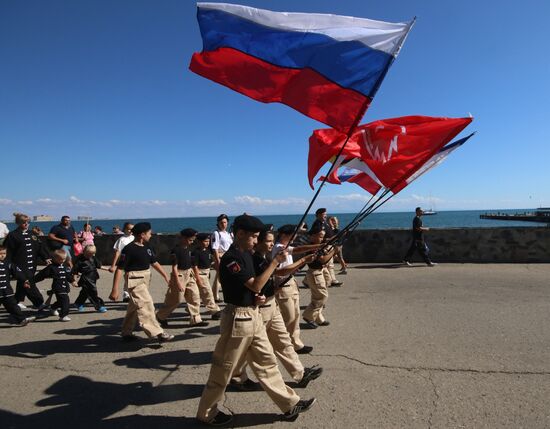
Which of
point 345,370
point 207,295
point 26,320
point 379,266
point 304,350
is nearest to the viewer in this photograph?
point 345,370

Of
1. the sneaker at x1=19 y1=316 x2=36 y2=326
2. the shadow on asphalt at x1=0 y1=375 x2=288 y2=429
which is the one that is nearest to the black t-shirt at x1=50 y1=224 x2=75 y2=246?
the sneaker at x1=19 y1=316 x2=36 y2=326

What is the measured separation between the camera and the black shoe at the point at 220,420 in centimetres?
328

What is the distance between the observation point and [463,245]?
1273 cm

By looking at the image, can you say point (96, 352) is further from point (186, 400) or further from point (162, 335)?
point (186, 400)

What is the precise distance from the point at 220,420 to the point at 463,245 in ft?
38.3

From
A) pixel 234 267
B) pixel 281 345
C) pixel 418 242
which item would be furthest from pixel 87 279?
pixel 418 242

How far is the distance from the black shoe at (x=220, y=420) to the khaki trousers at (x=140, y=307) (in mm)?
2318

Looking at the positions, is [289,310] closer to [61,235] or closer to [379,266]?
[61,235]

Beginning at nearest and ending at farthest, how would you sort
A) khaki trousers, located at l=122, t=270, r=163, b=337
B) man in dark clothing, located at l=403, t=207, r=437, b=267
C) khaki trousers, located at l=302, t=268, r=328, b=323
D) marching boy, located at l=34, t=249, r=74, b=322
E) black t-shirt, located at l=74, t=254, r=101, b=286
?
khaki trousers, located at l=122, t=270, r=163, b=337 < khaki trousers, located at l=302, t=268, r=328, b=323 < marching boy, located at l=34, t=249, r=74, b=322 < black t-shirt, located at l=74, t=254, r=101, b=286 < man in dark clothing, located at l=403, t=207, r=437, b=267

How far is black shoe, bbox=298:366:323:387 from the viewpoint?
397 cm

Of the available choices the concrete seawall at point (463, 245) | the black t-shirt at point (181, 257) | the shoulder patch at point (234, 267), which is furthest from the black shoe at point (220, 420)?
the concrete seawall at point (463, 245)

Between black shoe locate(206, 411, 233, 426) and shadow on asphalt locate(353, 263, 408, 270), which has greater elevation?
shadow on asphalt locate(353, 263, 408, 270)

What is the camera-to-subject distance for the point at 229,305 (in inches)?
133

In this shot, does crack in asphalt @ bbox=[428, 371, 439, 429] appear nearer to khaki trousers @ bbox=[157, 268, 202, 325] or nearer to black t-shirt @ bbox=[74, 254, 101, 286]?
khaki trousers @ bbox=[157, 268, 202, 325]
